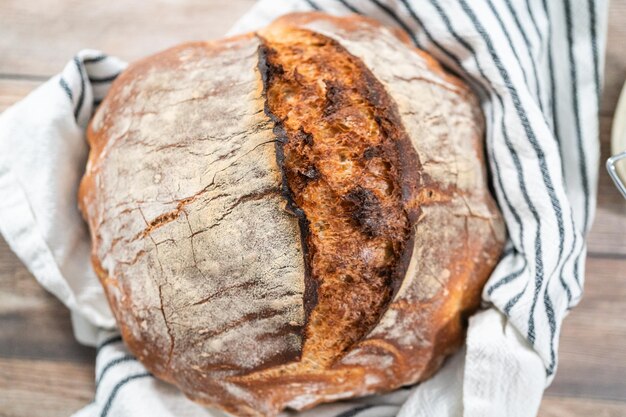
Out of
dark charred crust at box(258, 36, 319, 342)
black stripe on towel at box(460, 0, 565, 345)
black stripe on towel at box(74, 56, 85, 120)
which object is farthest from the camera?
black stripe on towel at box(74, 56, 85, 120)

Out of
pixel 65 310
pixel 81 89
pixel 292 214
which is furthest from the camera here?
pixel 65 310

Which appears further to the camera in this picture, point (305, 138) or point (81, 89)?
point (81, 89)

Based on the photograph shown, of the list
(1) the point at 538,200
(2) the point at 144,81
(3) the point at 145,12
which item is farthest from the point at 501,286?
(3) the point at 145,12

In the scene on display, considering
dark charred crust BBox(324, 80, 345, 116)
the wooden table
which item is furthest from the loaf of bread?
the wooden table

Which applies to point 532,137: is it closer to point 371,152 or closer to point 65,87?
point 371,152

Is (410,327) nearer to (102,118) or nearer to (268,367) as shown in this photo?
(268,367)

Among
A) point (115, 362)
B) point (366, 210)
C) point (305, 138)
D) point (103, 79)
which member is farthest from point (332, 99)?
point (115, 362)

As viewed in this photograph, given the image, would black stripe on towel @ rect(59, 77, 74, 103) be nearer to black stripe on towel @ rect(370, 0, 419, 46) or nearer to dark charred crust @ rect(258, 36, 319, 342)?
dark charred crust @ rect(258, 36, 319, 342)
